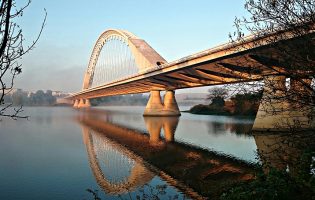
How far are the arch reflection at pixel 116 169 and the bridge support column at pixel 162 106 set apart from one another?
1399 inches

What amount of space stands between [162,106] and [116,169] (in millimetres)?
43469

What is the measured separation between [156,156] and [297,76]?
1305 cm

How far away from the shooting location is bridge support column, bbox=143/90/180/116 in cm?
5769

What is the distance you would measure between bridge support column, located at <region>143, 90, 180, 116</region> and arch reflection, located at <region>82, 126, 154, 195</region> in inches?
1399

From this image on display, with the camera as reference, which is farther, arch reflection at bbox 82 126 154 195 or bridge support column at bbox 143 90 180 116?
bridge support column at bbox 143 90 180 116

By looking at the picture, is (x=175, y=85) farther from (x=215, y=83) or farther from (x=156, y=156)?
(x=156, y=156)

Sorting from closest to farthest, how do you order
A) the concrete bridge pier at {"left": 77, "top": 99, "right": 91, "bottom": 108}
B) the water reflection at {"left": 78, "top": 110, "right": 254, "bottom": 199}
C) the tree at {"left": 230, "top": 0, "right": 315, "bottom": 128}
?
1. the tree at {"left": 230, "top": 0, "right": 315, "bottom": 128}
2. the water reflection at {"left": 78, "top": 110, "right": 254, "bottom": 199}
3. the concrete bridge pier at {"left": 77, "top": 99, "right": 91, "bottom": 108}

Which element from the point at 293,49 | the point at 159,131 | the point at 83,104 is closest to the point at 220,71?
the point at 159,131

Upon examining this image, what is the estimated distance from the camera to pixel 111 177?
44.4ft

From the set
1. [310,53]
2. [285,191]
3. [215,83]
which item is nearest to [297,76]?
[310,53]

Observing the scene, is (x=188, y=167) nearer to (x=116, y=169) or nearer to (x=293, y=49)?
(x=116, y=169)

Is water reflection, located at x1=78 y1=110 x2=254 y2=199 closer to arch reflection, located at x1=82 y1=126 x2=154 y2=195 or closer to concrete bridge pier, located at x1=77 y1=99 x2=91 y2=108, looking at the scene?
arch reflection, located at x1=82 y1=126 x2=154 y2=195

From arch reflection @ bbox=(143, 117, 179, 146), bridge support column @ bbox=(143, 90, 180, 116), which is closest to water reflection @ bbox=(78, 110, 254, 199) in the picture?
arch reflection @ bbox=(143, 117, 179, 146)

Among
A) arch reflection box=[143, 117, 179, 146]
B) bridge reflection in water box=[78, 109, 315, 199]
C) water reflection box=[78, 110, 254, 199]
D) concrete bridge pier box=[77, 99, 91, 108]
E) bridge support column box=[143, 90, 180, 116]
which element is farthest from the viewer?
concrete bridge pier box=[77, 99, 91, 108]
